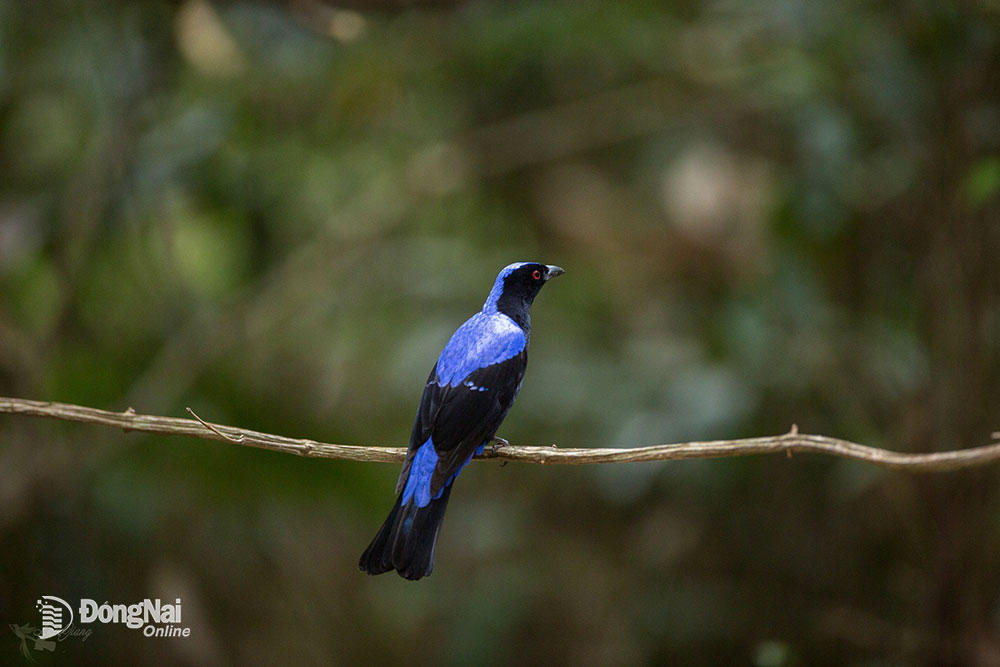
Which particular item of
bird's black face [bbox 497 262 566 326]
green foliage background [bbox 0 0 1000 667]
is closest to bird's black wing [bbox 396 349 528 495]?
bird's black face [bbox 497 262 566 326]

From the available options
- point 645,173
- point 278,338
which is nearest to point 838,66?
point 645,173

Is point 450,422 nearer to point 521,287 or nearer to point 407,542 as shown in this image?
point 407,542

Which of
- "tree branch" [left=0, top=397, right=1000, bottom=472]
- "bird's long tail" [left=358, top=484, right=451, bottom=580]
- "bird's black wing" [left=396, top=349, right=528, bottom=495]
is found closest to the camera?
"bird's long tail" [left=358, top=484, right=451, bottom=580]

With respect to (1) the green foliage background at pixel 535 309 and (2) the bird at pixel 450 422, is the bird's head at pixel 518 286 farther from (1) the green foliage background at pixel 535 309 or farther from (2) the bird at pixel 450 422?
(1) the green foliage background at pixel 535 309

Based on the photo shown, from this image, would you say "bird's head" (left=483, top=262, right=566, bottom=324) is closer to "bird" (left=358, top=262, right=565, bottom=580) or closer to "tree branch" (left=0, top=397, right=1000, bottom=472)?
"bird" (left=358, top=262, right=565, bottom=580)

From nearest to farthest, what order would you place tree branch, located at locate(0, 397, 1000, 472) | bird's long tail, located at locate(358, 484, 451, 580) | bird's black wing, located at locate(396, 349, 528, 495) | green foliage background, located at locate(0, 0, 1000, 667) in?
bird's long tail, located at locate(358, 484, 451, 580) < tree branch, located at locate(0, 397, 1000, 472) < bird's black wing, located at locate(396, 349, 528, 495) < green foliage background, located at locate(0, 0, 1000, 667)

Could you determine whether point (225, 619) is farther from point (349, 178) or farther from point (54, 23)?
point (54, 23)

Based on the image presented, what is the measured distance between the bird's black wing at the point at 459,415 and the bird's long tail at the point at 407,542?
76mm

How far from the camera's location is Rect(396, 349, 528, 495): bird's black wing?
1.82 m

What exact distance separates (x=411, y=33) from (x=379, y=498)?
2962 mm

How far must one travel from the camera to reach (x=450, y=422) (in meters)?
1.85

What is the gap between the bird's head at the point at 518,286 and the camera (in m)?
2.18

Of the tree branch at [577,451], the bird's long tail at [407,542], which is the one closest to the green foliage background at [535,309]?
the tree branch at [577,451]

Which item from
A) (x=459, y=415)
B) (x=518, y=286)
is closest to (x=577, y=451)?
(x=459, y=415)
